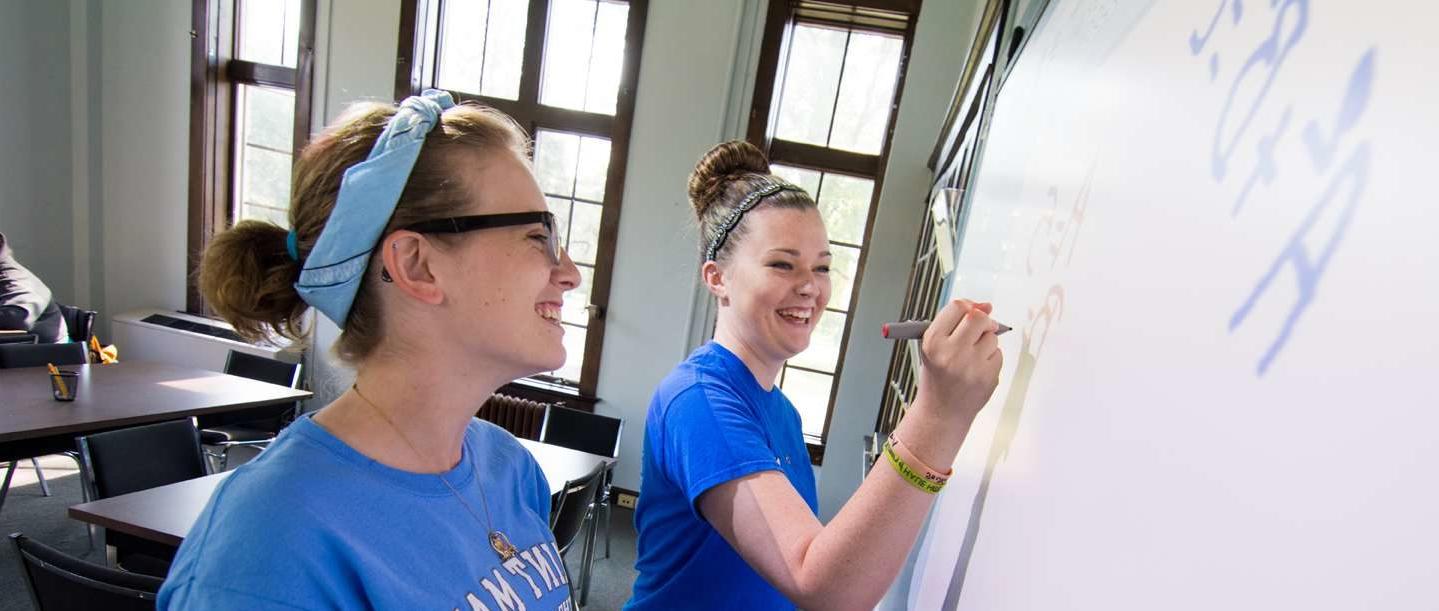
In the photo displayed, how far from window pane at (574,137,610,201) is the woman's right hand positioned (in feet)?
12.1

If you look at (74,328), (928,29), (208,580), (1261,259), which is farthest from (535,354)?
(74,328)

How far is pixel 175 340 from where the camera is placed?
4352 mm

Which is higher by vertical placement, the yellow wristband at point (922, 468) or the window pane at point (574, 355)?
the yellow wristband at point (922, 468)

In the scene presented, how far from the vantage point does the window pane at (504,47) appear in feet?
13.4

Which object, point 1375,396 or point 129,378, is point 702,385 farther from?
point 129,378

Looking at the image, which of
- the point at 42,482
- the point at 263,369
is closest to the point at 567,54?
the point at 263,369

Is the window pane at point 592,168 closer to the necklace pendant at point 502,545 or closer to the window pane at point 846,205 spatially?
the window pane at point 846,205

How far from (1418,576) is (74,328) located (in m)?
5.76

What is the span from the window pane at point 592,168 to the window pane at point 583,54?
21 centimetres

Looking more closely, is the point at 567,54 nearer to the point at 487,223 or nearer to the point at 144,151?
the point at 144,151

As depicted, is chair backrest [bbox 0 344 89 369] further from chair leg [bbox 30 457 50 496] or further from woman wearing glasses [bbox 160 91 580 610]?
woman wearing glasses [bbox 160 91 580 610]

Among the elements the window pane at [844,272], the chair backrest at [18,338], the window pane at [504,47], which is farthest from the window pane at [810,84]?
the chair backrest at [18,338]

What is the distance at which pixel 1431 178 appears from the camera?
0.59 ft

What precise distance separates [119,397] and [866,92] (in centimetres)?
402
